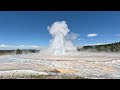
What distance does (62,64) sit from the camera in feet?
10.3

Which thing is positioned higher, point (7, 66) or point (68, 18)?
point (68, 18)

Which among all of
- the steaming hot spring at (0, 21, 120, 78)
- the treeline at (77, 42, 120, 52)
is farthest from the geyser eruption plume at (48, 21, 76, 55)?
the treeline at (77, 42, 120, 52)

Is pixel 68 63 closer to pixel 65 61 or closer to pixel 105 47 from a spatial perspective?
pixel 65 61

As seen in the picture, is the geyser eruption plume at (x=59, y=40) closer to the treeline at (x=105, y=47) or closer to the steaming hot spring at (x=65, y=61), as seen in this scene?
the steaming hot spring at (x=65, y=61)

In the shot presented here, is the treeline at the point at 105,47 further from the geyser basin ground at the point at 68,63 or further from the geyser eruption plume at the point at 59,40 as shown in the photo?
the geyser eruption plume at the point at 59,40

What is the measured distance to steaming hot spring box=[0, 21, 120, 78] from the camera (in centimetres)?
309

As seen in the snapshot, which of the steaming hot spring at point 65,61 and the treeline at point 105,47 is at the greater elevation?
the treeline at point 105,47

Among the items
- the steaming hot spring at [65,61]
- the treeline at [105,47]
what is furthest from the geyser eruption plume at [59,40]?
the treeline at [105,47]

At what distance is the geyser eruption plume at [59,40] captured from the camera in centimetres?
305

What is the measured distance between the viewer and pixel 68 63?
3152 mm
